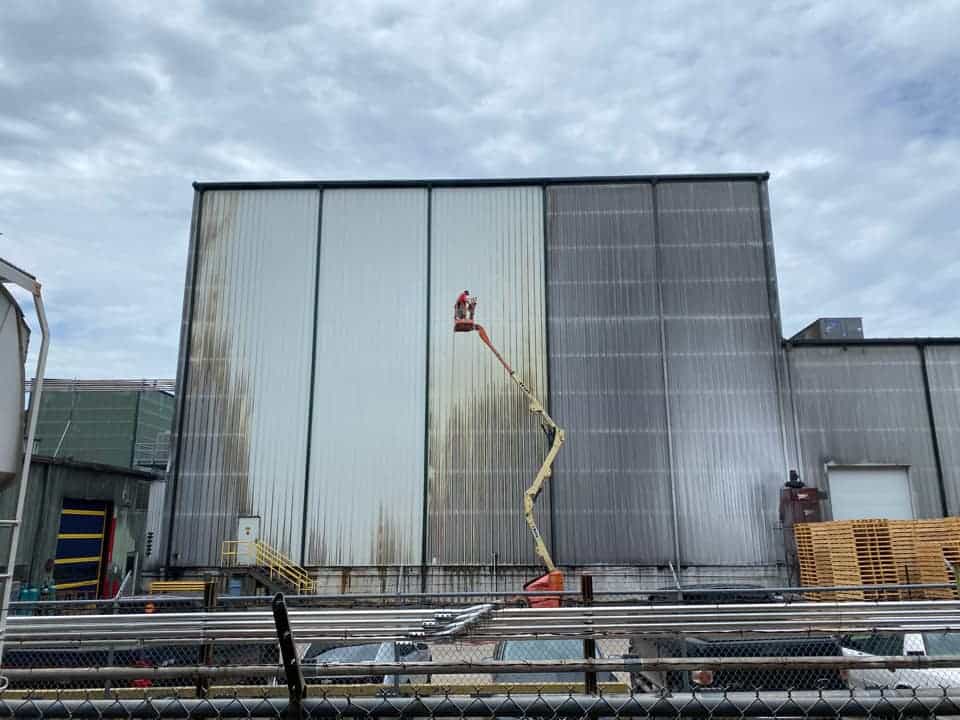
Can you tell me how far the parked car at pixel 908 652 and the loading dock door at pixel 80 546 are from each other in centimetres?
2342

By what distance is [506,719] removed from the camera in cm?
278

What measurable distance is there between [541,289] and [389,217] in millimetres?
7128

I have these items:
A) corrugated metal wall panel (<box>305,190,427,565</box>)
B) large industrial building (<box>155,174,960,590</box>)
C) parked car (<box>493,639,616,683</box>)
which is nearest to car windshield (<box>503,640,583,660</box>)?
parked car (<box>493,639,616,683</box>)

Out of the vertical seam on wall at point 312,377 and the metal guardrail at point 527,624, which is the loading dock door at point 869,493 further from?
the metal guardrail at point 527,624

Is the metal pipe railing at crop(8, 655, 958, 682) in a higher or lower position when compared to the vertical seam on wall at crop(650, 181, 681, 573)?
lower

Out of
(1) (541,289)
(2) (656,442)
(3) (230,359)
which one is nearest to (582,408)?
(2) (656,442)

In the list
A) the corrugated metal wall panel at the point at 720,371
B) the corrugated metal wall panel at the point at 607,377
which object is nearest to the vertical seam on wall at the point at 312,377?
the corrugated metal wall panel at the point at 607,377

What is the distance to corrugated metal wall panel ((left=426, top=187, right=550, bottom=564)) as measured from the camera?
945 inches

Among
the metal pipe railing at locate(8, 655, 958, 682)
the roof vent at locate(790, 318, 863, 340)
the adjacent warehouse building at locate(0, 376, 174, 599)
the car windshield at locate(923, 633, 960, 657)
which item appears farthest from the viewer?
the roof vent at locate(790, 318, 863, 340)

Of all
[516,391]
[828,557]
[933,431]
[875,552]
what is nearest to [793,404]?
[933,431]

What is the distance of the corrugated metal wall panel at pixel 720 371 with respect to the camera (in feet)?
77.9

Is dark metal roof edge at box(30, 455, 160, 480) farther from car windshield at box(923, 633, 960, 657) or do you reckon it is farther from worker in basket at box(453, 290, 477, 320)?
car windshield at box(923, 633, 960, 657)

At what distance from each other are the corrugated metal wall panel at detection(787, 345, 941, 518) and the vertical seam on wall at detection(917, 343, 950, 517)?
123 millimetres

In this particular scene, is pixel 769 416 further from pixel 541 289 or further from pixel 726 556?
pixel 541 289
